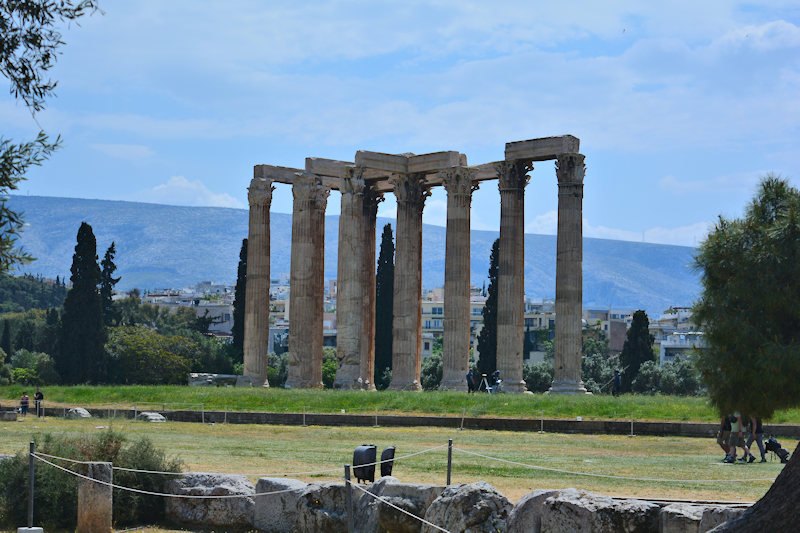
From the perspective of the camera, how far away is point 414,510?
17.3 m

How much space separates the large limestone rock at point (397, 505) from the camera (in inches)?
680

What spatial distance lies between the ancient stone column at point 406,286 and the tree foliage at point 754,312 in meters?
33.6

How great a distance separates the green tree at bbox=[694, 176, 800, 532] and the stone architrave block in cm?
715

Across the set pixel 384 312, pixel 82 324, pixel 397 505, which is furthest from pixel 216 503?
pixel 384 312

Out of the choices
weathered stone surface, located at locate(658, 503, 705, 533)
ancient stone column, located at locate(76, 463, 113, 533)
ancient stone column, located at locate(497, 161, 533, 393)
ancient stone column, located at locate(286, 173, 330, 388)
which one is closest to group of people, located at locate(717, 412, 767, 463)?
weathered stone surface, located at locate(658, 503, 705, 533)

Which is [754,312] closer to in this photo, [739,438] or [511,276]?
[739,438]

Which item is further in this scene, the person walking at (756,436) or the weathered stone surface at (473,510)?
the person walking at (756,436)

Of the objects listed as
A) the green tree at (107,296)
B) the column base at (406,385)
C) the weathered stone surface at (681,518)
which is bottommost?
the weathered stone surface at (681,518)

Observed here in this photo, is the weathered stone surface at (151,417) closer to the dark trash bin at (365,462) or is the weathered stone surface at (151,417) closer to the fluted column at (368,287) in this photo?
the fluted column at (368,287)

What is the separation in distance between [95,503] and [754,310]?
11.2 m

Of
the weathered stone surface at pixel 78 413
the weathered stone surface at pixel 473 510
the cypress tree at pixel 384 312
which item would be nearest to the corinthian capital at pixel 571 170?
the weathered stone surface at pixel 78 413

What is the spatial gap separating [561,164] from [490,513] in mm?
34766

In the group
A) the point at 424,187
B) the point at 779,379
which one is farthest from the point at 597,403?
the point at 779,379

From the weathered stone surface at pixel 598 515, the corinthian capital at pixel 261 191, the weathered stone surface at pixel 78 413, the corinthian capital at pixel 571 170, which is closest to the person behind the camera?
the weathered stone surface at pixel 598 515
